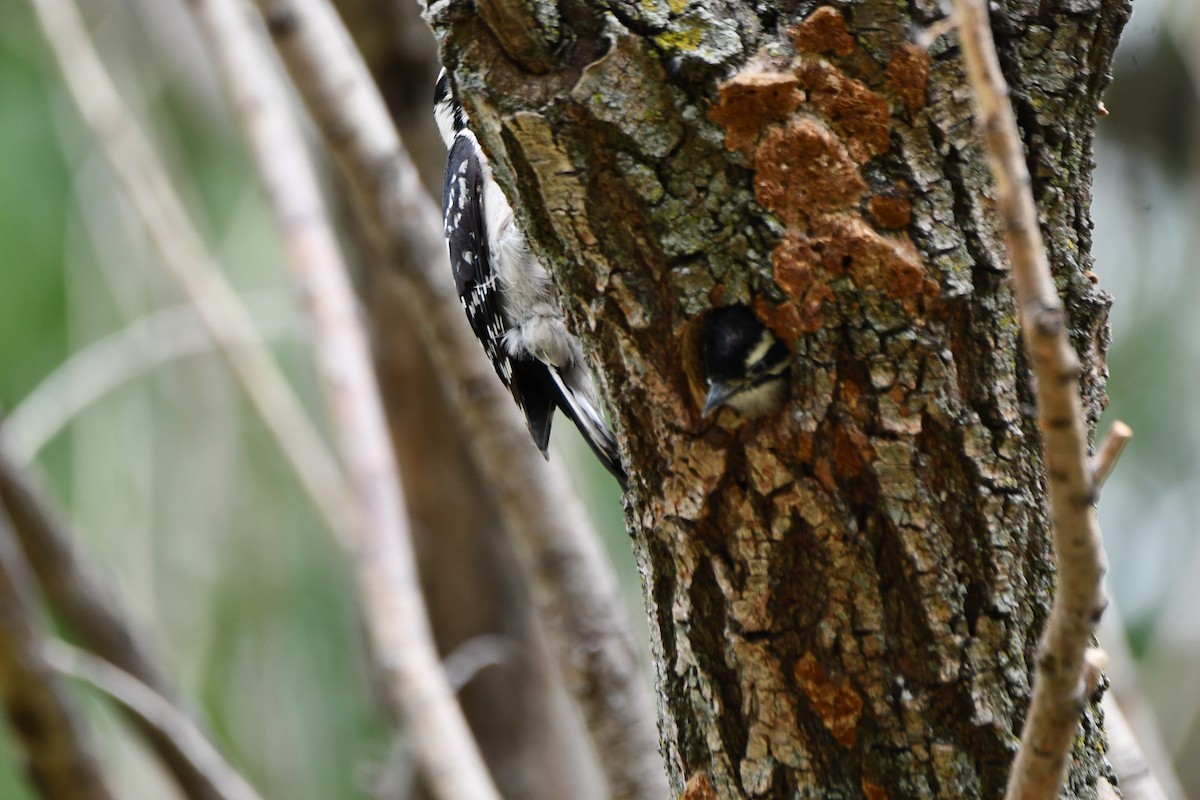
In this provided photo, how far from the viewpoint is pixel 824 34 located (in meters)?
0.89

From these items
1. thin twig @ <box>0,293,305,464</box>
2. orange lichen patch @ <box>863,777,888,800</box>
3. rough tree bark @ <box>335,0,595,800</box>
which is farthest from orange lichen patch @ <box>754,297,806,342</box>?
rough tree bark @ <box>335,0,595,800</box>

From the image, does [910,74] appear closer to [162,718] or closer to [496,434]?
[496,434]

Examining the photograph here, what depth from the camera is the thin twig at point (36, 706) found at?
2.03 metres

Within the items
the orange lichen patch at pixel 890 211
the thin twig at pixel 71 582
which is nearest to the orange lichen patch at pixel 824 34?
the orange lichen patch at pixel 890 211

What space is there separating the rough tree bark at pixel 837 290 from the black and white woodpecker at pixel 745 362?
0.04ft

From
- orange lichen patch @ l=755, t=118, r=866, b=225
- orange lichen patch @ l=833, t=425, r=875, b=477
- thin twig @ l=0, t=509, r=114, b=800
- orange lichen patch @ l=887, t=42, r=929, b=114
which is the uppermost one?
orange lichen patch @ l=887, t=42, r=929, b=114

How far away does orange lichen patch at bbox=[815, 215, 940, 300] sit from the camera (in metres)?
0.88

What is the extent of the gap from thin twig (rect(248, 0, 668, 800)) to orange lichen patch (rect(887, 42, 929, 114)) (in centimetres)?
124

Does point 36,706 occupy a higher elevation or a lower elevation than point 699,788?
lower

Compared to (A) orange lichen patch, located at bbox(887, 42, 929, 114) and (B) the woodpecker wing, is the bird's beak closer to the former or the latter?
(A) orange lichen patch, located at bbox(887, 42, 929, 114)

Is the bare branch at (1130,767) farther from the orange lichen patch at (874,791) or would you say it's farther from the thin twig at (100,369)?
the thin twig at (100,369)

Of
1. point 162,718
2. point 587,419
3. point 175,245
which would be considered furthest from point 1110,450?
point 175,245

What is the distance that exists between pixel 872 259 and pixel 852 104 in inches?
4.7

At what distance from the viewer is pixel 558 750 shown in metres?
3.19
